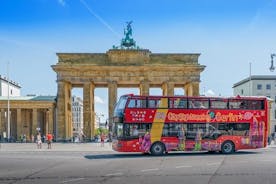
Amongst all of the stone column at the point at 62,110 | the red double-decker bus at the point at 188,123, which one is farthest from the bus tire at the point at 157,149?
the stone column at the point at 62,110

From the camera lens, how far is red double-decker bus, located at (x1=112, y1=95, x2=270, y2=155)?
3216 centimetres

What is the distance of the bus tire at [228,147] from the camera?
112 ft

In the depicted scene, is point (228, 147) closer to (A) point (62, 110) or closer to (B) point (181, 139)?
(B) point (181, 139)

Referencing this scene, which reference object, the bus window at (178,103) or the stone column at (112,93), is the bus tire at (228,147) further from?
the stone column at (112,93)

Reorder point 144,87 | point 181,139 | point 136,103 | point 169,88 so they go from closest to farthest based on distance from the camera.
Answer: point 136,103, point 181,139, point 169,88, point 144,87

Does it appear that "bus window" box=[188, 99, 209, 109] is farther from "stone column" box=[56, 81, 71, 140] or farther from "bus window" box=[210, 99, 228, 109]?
"stone column" box=[56, 81, 71, 140]

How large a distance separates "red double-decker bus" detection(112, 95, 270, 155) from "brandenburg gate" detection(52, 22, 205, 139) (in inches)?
1782

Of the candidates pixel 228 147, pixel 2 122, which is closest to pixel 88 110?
pixel 2 122

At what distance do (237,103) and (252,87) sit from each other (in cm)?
8510

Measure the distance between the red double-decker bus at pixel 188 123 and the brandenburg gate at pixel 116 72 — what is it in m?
45.3

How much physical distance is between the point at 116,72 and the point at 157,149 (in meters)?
48.4

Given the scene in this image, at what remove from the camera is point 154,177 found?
18.6 meters

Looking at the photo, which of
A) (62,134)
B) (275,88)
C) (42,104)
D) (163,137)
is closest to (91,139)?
(62,134)

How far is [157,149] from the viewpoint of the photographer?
3291cm
